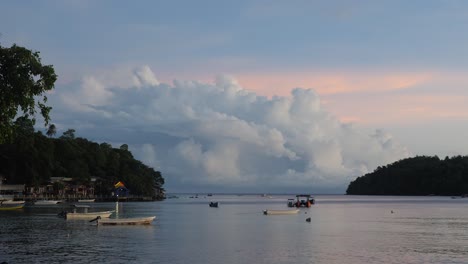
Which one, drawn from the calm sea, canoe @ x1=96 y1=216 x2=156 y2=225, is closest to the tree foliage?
the calm sea

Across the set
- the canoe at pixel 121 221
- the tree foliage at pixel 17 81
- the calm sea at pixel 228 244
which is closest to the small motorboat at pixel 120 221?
the canoe at pixel 121 221

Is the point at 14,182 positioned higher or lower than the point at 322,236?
higher

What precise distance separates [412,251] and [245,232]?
24.7 meters

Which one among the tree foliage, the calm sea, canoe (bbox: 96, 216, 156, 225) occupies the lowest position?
the calm sea

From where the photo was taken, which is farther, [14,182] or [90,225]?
[14,182]

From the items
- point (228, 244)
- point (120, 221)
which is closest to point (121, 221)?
point (120, 221)

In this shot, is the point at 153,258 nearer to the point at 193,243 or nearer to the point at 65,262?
the point at 65,262

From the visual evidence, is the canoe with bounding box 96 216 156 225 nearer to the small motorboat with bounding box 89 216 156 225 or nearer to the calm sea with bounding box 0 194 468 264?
the small motorboat with bounding box 89 216 156 225

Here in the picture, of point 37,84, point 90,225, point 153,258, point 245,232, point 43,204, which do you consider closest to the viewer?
point 37,84

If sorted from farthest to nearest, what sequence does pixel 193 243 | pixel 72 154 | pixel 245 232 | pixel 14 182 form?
pixel 72 154 < pixel 14 182 < pixel 245 232 < pixel 193 243

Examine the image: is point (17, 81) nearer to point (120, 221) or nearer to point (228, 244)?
point (228, 244)

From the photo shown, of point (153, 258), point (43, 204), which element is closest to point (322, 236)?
point (153, 258)

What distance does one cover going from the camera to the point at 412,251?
50.2m

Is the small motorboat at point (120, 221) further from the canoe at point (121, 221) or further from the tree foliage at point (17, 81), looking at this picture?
the tree foliage at point (17, 81)
